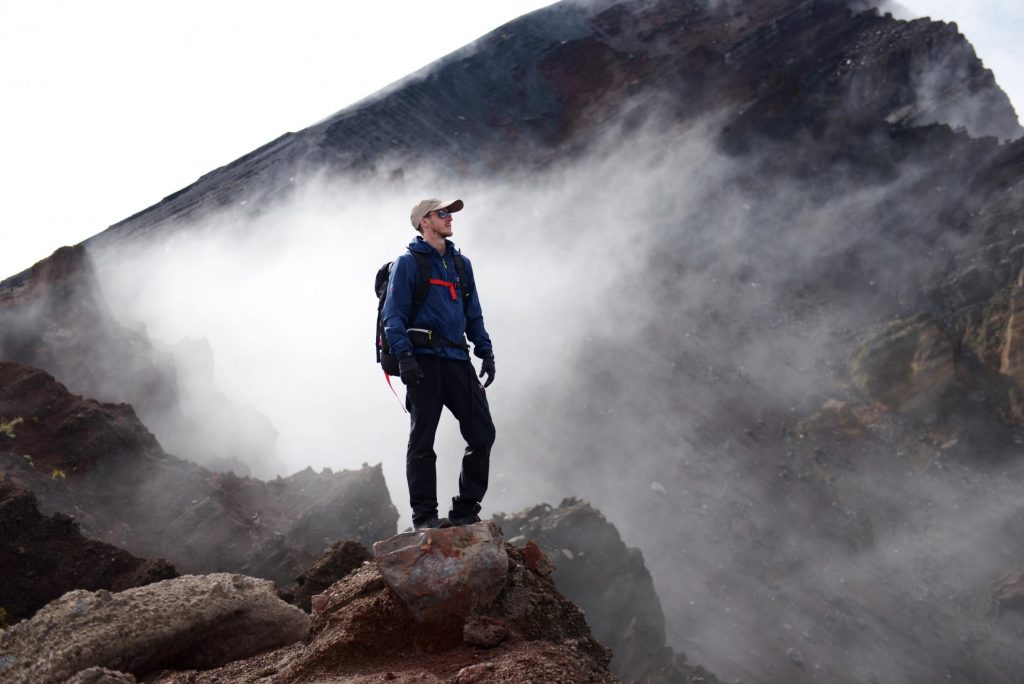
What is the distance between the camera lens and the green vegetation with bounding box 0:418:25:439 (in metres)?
9.44

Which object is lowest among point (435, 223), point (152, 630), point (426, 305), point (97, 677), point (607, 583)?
point (607, 583)

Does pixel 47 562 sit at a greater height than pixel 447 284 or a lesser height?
lesser

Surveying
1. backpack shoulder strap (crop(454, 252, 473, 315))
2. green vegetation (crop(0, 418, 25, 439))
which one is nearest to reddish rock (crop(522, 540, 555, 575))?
backpack shoulder strap (crop(454, 252, 473, 315))

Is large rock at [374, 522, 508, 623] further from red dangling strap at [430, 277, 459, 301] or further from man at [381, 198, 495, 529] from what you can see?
red dangling strap at [430, 277, 459, 301]

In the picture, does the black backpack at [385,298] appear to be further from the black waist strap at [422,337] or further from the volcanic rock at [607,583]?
the volcanic rock at [607,583]

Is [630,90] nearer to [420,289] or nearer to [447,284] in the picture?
[447,284]

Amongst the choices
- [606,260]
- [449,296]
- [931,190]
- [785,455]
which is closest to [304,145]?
[606,260]

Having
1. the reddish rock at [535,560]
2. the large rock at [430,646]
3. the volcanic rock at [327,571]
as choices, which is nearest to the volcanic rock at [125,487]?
the volcanic rock at [327,571]

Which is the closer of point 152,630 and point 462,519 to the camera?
point 152,630

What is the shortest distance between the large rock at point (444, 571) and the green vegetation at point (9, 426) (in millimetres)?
7241

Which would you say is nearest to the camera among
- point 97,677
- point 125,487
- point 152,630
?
point 97,677

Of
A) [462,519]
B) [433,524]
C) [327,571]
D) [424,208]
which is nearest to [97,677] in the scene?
[433,524]

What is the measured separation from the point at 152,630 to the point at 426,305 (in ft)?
8.48

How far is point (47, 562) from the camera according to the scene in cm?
648
